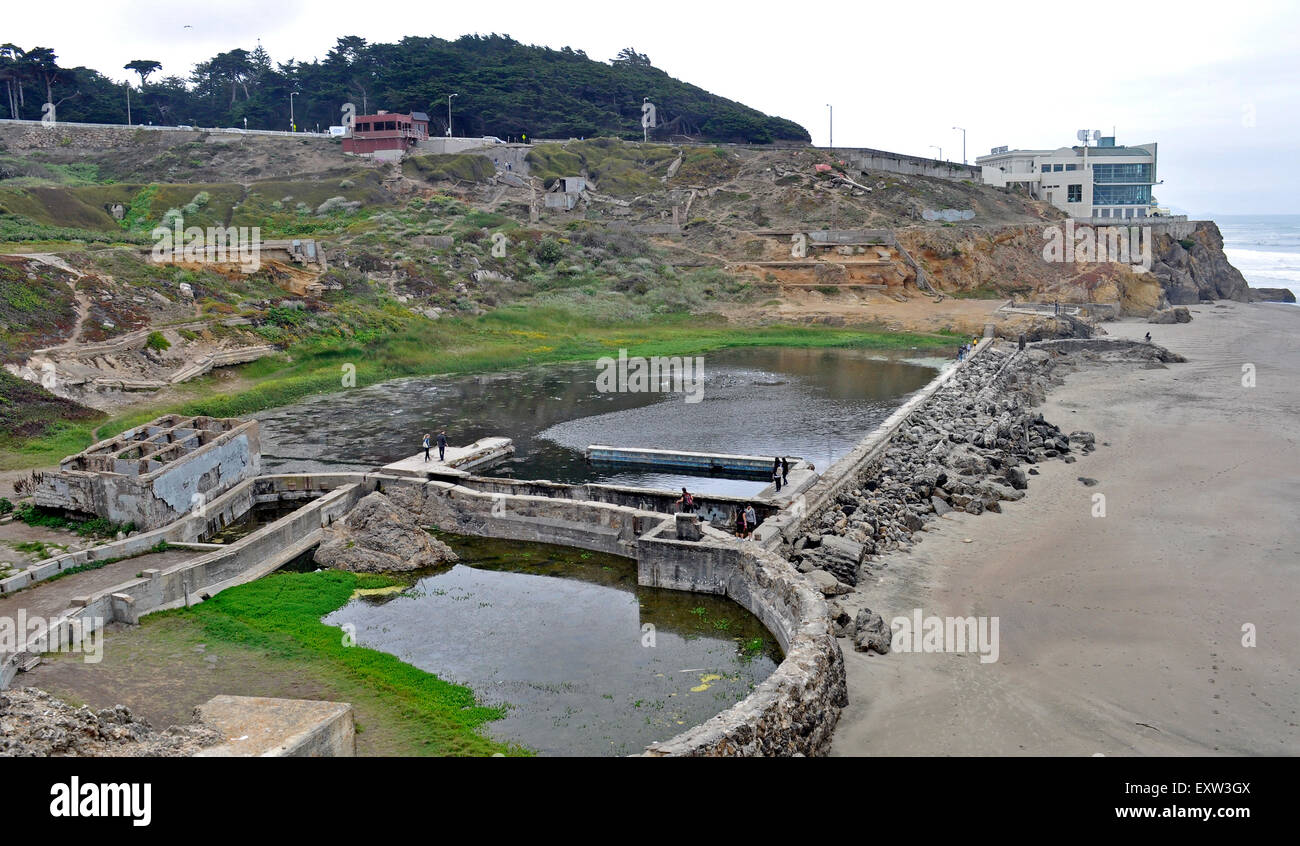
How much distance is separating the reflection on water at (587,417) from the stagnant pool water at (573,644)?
26.6 ft

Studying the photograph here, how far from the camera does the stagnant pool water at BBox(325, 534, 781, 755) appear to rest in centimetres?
1455

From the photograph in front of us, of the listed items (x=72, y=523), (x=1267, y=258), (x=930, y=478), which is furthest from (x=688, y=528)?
(x=1267, y=258)

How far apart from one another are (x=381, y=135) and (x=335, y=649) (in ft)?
267

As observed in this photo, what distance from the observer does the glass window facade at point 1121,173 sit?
94750mm

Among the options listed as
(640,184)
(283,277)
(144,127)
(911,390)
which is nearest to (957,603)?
(911,390)

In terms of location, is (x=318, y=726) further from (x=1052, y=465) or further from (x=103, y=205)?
(x=103, y=205)

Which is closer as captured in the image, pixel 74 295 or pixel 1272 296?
pixel 74 295

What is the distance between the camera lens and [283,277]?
181 feet

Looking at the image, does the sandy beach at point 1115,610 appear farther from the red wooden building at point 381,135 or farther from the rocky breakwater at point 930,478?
the red wooden building at point 381,135

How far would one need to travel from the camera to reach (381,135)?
3533 inches

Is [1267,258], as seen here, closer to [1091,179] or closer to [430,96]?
[1091,179]

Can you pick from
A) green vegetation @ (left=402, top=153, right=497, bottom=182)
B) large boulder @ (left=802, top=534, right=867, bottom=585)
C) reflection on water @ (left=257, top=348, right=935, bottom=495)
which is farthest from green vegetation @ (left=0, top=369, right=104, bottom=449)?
green vegetation @ (left=402, top=153, right=497, bottom=182)

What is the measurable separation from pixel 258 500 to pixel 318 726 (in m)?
15.8

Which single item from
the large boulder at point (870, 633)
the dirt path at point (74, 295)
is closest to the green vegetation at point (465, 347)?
the dirt path at point (74, 295)
